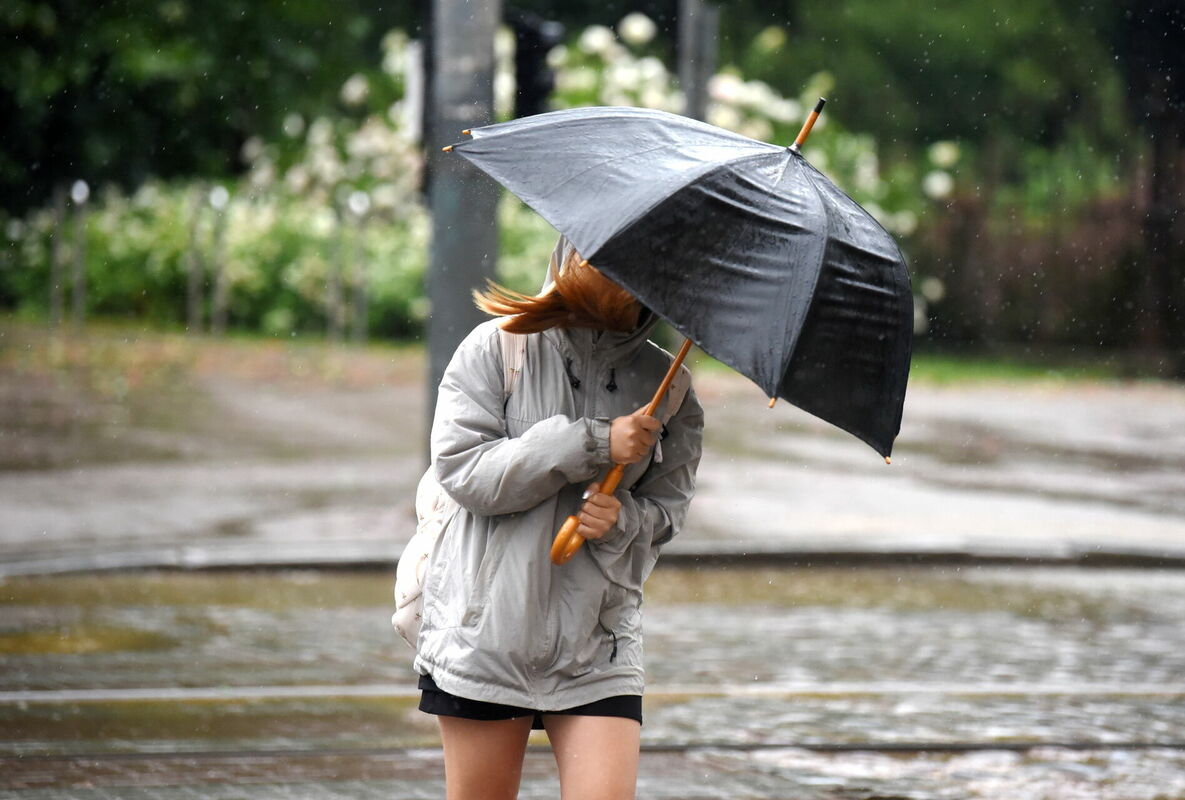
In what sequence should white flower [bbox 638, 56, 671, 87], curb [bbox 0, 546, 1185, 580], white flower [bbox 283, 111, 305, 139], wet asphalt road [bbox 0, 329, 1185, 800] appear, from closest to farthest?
wet asphalt road [bbox 0, 329, 1185, 800], curb [bbox 0, 546, 1185, 580], white flower [bbox 638, 56, 671, 87], white flower [bbox 283, 111, 305, 139]

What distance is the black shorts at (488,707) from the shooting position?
11.5 ft

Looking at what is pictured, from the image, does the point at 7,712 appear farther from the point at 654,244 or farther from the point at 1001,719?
the point at 654,244

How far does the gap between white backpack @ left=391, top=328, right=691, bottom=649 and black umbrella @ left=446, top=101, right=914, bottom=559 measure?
255 mm

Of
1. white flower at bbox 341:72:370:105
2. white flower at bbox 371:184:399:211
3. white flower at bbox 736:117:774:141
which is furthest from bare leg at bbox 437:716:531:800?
white flower at bbox 341:72:370:105

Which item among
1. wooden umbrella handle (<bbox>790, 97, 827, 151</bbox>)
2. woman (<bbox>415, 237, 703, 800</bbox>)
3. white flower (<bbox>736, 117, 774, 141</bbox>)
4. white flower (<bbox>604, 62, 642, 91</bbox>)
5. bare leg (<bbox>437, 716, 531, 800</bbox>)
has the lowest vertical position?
bare leg (<bbox>437, 716, 531, 800</bbox>)

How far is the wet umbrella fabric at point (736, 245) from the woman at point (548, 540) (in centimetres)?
15

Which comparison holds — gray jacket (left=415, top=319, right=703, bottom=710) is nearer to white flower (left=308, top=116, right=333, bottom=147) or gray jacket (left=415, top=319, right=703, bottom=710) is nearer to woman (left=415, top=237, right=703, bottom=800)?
woman (left=415, top=237, right=703, bottom=800)

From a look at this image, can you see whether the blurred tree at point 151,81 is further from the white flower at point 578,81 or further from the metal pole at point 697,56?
the metal pole at point 697,56

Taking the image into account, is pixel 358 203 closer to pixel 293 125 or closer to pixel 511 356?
pixel 293 125

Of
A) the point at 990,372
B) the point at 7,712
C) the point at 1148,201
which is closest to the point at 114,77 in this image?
the point at 990,372

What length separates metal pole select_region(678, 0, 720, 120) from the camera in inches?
481

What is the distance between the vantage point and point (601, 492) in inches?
137

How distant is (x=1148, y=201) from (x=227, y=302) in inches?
512

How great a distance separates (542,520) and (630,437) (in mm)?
242
